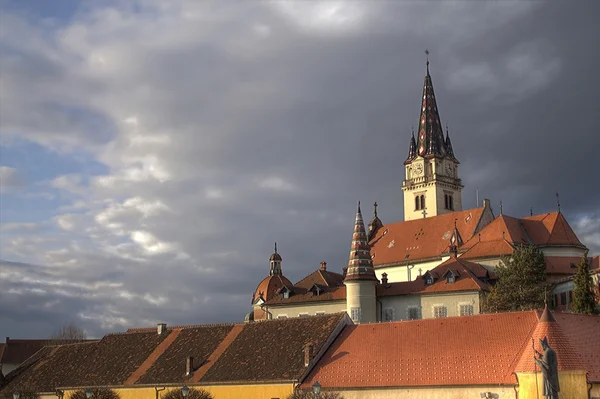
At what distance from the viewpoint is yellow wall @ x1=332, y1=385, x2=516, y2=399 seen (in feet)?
161

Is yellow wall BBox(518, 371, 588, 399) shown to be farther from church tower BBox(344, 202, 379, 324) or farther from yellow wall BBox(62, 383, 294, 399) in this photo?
church tower BBox(344, 202, 379, 324)

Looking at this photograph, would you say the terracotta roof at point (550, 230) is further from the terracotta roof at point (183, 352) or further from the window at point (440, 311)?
the terracotta roof at point (183, 352)

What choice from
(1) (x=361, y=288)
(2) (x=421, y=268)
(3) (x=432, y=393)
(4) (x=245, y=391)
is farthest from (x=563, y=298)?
(4) (x=245, y=391)

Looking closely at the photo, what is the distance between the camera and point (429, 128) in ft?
505

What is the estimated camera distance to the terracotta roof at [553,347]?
4638cm

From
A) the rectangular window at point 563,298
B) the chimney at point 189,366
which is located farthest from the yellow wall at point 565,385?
the rectangular window at point 563,298

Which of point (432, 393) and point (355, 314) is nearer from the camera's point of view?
point (432, 393)

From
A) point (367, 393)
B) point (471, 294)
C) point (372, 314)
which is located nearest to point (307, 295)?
point (372, 314)

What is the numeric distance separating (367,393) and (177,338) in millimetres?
23319

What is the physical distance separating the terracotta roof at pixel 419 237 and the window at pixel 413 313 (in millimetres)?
21089

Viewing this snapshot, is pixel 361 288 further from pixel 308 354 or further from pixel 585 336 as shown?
pixel 585 336

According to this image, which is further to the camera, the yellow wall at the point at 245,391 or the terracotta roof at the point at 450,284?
the terracotta roof at the point at 450,284

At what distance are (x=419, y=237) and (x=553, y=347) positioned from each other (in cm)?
6541

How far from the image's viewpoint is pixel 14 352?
13050 centimetres
